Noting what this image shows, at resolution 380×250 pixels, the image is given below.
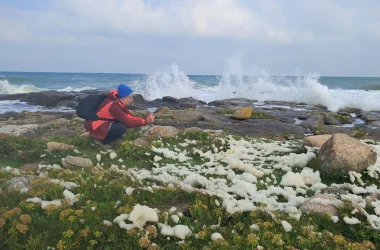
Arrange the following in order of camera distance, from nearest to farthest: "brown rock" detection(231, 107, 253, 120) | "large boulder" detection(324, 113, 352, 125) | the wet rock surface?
the wet rock surface, "brown rock" detection(231, 107, 253, 120), "large boulder" detection(324, 113, 352, 125)

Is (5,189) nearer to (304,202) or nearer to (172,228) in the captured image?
(172,228)

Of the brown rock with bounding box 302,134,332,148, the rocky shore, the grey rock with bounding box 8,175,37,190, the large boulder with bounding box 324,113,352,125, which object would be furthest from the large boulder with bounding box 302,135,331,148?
the large boulder with bounding box 324,113,352,125

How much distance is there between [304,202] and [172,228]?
244cm

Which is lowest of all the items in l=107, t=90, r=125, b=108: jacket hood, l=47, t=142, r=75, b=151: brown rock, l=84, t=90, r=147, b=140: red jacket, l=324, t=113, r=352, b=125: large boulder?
l=324, t=113, r=352, b=125: large boulder

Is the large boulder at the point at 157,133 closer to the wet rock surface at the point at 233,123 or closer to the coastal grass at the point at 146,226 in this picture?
the coastal grass at the point at 146,226

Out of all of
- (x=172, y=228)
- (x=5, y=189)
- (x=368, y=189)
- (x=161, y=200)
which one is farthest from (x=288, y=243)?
(x=5, y=189)

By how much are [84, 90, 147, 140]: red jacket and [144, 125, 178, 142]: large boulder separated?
954 millimetres

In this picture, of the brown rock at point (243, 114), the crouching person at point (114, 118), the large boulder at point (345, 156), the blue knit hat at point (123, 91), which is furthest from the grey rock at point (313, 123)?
the blue knit hat at point (123, 91)

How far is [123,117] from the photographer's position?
11.8 metres

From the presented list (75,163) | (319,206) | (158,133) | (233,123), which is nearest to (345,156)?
(319,206)

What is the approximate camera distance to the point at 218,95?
57.3m

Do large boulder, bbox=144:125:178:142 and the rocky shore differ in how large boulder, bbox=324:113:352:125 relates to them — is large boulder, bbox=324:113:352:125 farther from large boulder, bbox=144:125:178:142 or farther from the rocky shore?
large boulder, bbox=144:125:178:142

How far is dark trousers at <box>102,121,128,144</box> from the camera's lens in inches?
476

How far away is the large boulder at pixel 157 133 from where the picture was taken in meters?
12.7
